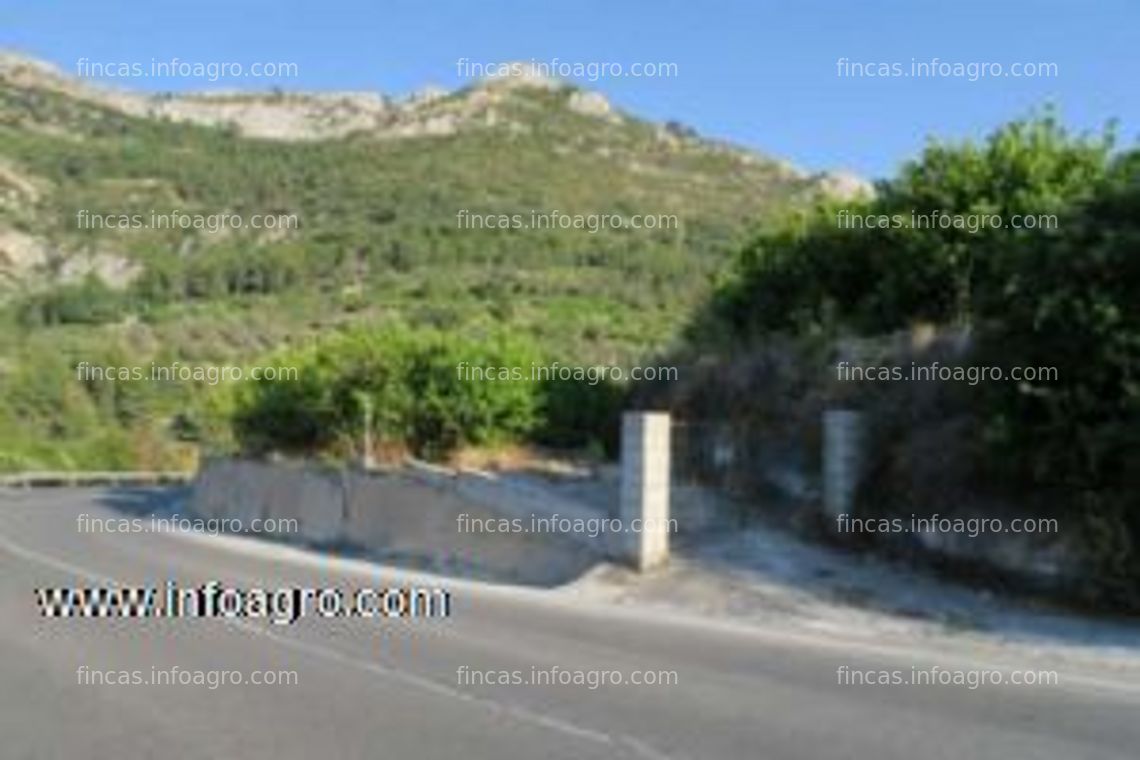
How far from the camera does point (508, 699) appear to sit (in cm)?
1245

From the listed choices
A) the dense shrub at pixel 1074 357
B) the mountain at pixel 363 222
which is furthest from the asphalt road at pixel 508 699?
the mountain at pixel 363 222

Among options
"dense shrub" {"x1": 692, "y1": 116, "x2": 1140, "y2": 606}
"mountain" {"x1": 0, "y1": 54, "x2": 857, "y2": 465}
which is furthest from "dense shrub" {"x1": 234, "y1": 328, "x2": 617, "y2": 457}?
"mountain" {"x1": 0, "y1": 54, "x2": 857, "y2": 465}

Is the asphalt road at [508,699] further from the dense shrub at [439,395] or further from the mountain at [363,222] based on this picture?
the mountain at [363,222]

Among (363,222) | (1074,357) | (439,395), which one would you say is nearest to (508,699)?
(1074,357)

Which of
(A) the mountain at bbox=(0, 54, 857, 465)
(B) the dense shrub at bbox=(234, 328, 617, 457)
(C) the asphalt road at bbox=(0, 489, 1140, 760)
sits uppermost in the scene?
(A) the mountain at bbox=(0, 54, 857, 465)

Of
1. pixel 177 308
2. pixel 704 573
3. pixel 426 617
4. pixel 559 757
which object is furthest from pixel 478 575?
pixel 177 308

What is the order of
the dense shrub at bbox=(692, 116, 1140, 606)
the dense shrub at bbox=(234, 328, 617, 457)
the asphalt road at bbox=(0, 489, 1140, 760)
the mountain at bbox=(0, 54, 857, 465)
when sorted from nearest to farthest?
1. the asphalt road at bbox=(0, 489, 1140, 760)
2. the dense shrub at bbox=(692, 116, 1140, 606)
3. the dense shrub at bbox=(234, 328, 617, 457)
4. the mountain at bbox=(0, 54, 857, 465)

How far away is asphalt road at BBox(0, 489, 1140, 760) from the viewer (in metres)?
10.5

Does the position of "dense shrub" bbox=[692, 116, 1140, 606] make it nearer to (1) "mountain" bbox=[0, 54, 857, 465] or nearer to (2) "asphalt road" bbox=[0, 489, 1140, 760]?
(2) "asphalt road" bbox=[0, 489, 1140, 760]

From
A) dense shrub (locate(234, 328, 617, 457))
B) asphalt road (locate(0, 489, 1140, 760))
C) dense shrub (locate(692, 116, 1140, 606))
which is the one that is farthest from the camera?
dense shrub (locate(234, 328, 617, 457))

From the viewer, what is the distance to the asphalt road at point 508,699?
10.5m

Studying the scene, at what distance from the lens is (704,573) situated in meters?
22.4

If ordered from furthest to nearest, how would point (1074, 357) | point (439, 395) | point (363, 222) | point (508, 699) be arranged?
1. point (363, 222)
2. point (439, 395)
3. point (1074, 357)
4. point (508, 699)

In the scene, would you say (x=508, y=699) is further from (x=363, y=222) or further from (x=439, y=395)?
(x=363, y=222)
